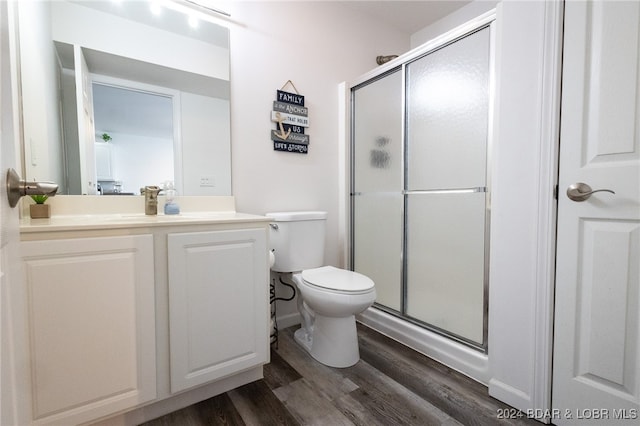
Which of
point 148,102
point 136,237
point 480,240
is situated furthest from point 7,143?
point 480,240

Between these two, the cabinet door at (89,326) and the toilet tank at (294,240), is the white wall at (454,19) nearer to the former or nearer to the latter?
the toilet tank at (294,240)

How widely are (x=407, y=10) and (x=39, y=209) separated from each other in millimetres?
2775

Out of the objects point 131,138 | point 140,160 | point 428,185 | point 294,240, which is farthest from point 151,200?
point 428,185

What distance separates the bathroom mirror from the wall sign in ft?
1.12

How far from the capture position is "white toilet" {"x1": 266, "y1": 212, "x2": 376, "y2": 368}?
1556 mm

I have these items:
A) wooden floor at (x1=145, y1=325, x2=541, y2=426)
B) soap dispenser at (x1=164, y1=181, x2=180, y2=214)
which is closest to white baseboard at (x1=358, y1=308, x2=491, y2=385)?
wooden floor at (x1=145, y1=325, x2=541, y2=426)

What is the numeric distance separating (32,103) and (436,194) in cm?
203

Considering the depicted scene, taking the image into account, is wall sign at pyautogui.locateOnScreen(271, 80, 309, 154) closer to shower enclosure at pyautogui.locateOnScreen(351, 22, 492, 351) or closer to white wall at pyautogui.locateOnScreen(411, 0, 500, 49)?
shower enclosure at pyautogui.locateOnScreen(351, 22, 492, 351)

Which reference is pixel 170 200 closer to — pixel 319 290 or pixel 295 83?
pixel 319 290

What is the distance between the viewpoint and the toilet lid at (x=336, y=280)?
5.11ft

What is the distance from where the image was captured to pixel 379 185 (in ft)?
7.07

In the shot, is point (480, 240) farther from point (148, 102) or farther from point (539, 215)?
point (148, 102)

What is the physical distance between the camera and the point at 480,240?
1558 mm

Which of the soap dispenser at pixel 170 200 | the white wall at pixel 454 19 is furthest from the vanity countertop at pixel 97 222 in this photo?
the white wall at pixel 454 19
